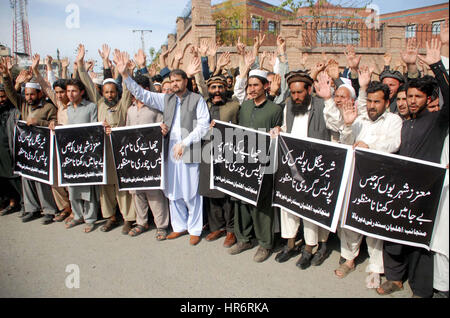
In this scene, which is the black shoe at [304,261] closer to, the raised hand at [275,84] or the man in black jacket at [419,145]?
the man in black jacket at [419,145]

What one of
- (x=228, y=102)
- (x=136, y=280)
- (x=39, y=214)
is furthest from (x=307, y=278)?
(x=39, y=214)

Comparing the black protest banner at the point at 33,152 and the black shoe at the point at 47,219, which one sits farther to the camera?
the black shoe at the point at 47,219

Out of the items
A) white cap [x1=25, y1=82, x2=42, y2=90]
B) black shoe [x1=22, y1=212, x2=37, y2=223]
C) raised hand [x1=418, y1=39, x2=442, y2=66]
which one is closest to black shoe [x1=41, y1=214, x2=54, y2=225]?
black shoe [x1=22, y1=212, x2=37, y2=223]

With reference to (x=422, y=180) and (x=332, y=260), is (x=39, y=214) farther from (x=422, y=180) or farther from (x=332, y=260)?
(x=422, y=180)

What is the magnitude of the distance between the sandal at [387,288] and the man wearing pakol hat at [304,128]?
68 cm

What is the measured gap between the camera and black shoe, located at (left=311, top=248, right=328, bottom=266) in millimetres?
3438

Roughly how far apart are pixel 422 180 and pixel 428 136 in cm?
44

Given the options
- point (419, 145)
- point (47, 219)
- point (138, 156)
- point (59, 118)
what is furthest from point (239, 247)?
point (59, 118)

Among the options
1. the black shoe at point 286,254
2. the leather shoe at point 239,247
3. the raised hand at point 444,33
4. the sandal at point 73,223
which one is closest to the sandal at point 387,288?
the black shoe at point 286,254

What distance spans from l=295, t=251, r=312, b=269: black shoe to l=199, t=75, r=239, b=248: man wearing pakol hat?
94cm

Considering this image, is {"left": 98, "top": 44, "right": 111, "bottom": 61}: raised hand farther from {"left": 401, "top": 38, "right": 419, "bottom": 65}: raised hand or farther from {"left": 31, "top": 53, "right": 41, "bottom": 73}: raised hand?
{"left": 401, "top": 38, "right": 419, "bottom": 65}: raised hand

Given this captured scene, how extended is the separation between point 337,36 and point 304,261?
13.4 metres

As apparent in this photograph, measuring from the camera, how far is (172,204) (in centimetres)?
424

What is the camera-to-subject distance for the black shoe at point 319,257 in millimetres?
3438
